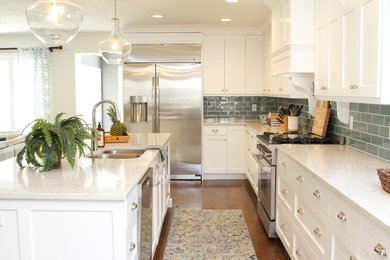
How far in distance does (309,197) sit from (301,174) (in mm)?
238

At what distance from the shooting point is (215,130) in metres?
6.20

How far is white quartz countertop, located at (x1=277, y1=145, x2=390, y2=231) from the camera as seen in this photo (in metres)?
1.67

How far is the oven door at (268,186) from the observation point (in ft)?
11.8

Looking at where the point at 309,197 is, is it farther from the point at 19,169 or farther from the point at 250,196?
the point at 250,196

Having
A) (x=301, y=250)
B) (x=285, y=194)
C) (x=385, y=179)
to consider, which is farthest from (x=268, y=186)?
(x=385, y=179)

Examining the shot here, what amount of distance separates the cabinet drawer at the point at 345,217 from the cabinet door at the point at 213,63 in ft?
14.7

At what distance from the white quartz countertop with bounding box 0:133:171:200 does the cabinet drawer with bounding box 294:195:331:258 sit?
43.8 inches

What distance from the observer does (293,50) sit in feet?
11.7

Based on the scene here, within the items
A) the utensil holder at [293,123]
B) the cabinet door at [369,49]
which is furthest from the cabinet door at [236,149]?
the cabinet door at [369,49]

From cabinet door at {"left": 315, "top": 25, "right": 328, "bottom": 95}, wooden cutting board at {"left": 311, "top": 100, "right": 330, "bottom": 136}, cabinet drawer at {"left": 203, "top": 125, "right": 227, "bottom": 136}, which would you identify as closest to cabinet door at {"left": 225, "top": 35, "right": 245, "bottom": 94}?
cabinet drawer at {"left": 203, "top": 125, "right": 227, "bottom": 136}

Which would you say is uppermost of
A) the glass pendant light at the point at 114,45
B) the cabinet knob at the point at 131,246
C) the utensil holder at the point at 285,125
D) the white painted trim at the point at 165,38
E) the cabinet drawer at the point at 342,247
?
the white painted trim at the point at 165,38

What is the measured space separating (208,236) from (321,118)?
168cm

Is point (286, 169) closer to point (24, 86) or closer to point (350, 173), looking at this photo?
point (350, 173)

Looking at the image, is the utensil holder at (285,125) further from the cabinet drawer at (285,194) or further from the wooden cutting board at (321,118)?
Result: the cabinet drawer at (285,194)
